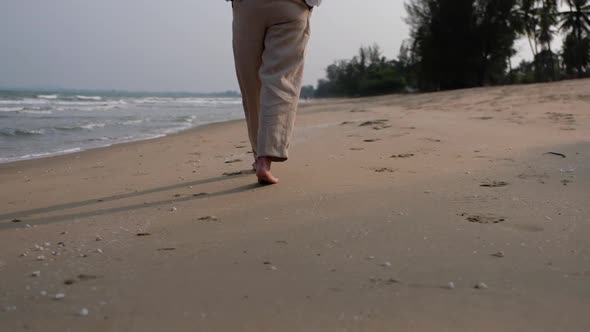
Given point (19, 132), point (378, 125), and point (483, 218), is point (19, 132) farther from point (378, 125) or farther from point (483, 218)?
point (483, 218)

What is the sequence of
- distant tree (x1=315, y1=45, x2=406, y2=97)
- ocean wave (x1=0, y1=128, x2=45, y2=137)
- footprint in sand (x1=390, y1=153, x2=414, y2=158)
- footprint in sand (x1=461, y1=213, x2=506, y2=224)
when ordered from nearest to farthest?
footprint in sand (x1=461, y1=213, x2=506, y2=224)
footprint in sand (x1=390, y1=153, x2=414, y2=158)
ocean wave (x1=0, y1=128, x2=45, y2=137)
distant tree (x1=315, y1=45, x2=406, y2=97)

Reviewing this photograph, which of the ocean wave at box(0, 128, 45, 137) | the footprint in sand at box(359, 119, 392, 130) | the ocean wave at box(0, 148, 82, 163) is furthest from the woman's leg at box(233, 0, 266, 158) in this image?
the ocean wave at box(0, 128, 45, 137)

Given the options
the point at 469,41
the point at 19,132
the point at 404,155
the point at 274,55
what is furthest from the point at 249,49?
the point at 469,41

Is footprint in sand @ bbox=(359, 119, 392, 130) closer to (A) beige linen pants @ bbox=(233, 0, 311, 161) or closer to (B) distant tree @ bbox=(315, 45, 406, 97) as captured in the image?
(A) beige linen pants @ bbox=(233, 0, 311, 161)

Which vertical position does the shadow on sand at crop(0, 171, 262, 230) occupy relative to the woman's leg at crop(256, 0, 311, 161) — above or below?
below

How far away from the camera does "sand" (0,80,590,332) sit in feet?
3.97

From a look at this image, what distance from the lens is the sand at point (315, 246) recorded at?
1.21 meters

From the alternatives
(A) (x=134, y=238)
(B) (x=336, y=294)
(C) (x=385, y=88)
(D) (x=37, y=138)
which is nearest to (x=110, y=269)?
(A) (x=134, y=238)

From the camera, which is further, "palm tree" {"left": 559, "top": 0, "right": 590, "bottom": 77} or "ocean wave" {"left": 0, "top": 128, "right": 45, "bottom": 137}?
"palm tree" {"left": 559, "top": 0, "right": 590, "bottom": 77}

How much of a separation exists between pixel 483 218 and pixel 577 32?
33991 mm

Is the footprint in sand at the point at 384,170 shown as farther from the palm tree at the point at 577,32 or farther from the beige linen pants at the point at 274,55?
the palm tree at the point at 577,32

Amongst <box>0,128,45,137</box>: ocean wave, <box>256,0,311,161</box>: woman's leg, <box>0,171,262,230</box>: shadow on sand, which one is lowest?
<box>0,171,262,230</box>: shadow on sand

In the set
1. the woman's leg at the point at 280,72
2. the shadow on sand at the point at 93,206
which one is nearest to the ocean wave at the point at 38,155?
the shadow on sand at the point at 93,206

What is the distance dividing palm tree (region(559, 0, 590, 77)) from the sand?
29.4 metres
